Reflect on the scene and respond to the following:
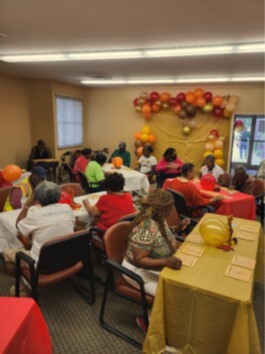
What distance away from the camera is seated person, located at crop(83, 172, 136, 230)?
2436 mm

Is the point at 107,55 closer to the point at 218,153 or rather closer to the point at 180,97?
the point at 180,97

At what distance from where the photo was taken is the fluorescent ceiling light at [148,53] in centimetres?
315

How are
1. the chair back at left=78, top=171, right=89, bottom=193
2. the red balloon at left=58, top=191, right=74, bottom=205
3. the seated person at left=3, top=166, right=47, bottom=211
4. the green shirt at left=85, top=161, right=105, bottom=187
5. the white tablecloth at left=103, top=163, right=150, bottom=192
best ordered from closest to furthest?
the red balloon at left=58, top=191, right=74, bottom=205, the seated person at left=3, top=166, right=47, bottom=211, the green shirt at left=85, top=161, right=105, bottom=187, the chair back at left=78, top=171, right=89, bottom=193, the white tablecloth at left=103, top=163, right=150, bottom=192

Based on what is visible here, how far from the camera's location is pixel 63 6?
2205 mm

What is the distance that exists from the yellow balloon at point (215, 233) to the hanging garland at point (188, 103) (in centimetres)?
513

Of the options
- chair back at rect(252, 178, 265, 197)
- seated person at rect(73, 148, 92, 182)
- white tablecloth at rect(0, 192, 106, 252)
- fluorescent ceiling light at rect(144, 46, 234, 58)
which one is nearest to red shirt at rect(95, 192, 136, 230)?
white tablecloth at rect(0, 192, 106, 252)

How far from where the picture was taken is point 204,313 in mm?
1439

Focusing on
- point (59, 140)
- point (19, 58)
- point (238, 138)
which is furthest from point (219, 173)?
point (59, 140)

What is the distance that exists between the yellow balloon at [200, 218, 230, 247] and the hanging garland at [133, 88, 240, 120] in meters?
5.13

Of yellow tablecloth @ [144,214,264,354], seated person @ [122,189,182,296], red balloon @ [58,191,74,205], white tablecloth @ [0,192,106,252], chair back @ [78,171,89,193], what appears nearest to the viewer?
yellow tablecloth @ [144,214,264,354]

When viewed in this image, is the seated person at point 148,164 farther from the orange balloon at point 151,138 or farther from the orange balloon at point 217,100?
the orange balloon at point 217,100

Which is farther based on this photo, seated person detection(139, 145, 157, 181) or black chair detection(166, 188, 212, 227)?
seated person detection(139, 145, 157, 181)

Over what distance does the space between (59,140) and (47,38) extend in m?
4.36

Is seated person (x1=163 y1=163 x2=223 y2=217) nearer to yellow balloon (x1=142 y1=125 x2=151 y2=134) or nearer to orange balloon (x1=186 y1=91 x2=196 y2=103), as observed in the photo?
orange balloon (x1=186 y1=91 x2=196 y2=103)
